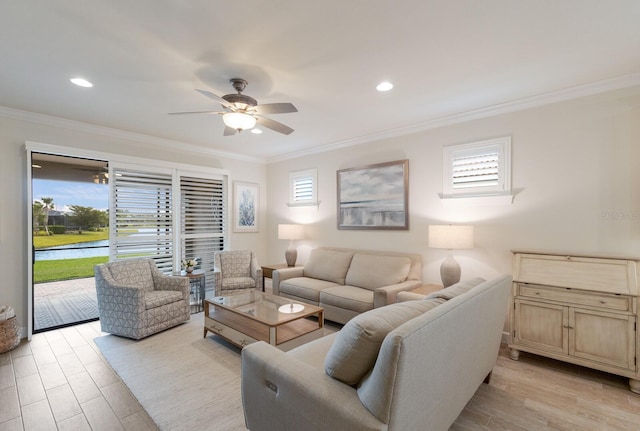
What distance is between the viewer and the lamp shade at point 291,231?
5180mm

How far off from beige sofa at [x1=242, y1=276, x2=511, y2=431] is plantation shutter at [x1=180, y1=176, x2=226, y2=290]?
3.84 meters

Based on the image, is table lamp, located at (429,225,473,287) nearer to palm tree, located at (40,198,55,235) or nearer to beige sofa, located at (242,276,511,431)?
beige sofa, located at (242,276,511,431)

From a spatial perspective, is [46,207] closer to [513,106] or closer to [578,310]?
[513,106]

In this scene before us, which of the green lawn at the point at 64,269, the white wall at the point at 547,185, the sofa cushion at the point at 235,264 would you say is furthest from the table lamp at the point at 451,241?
the green lawn at the point at 64,269

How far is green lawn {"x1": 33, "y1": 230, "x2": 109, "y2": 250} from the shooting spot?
4516mm

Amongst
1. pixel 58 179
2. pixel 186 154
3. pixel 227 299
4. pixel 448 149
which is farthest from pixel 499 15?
pixel 58 179

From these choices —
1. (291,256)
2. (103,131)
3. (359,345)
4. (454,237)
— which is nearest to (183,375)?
(359,345)

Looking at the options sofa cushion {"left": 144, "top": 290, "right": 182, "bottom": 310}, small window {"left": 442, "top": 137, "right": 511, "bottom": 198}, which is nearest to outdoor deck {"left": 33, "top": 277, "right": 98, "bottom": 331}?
sofa cushion {"left": 144, "top": 290, "right": 182, "bottom": 310}

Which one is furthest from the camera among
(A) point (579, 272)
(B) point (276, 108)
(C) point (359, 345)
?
(A) point (579, 272)

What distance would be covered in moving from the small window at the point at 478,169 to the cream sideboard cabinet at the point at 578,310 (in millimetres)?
836

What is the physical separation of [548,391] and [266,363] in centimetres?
246

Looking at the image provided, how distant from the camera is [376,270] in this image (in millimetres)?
3971

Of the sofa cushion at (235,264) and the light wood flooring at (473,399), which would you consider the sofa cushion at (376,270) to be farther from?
the sofa cushion at (235,264)

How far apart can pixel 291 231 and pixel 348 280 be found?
4.86 feet
